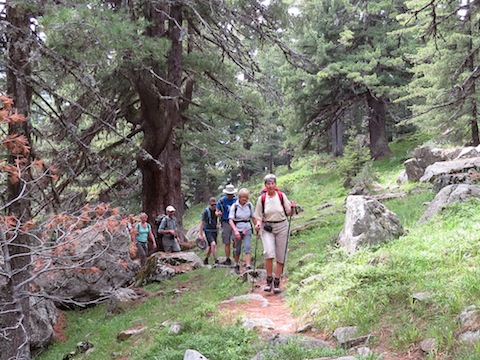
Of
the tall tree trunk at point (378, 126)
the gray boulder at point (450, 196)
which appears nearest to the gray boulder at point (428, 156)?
the tall tree trunk at point (378, 126)

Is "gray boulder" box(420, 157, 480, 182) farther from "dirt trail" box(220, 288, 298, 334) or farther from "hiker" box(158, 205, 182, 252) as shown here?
"hiker" box(158, 205, 182, 252)

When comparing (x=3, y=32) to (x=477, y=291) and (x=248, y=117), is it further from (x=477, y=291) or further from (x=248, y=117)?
(x=248, y=117)

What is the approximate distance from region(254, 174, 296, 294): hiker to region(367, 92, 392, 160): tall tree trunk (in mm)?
16529

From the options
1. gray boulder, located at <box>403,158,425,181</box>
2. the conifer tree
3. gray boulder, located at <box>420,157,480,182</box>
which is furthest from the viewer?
gray boulder, located at <box>403,158,425,181</box>

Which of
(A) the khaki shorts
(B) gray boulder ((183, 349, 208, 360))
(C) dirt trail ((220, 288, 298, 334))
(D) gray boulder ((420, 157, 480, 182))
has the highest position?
(D) gray boulder ((420, 157, 480, 182))

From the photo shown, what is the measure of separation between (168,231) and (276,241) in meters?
4.86

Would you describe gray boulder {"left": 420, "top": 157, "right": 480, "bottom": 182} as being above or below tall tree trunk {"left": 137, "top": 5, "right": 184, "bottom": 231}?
below

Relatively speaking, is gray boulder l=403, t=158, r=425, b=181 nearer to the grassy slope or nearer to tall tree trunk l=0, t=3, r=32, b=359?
the grassy slope

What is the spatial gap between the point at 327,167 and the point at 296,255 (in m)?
17.3

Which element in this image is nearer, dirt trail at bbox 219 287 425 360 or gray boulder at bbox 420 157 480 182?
dirt trail at bbox 219 287 425 360

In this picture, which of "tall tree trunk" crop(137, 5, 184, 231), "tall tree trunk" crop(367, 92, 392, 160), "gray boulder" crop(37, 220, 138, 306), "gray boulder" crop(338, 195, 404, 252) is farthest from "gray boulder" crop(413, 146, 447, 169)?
"gray boulder" crop(37, 220, 138, 306)

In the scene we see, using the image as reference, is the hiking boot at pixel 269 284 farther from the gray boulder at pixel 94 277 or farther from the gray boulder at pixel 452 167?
the gray boulder at pixel 452 167

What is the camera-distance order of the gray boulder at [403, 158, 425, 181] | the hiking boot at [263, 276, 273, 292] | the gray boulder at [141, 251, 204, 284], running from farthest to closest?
the gray boulder at [403, 158, 425, 181], the gray boulder at [141, 251, 204, 284], the hiking boot at [263, 276, 273, 292]

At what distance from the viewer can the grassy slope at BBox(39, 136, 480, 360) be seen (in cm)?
417
